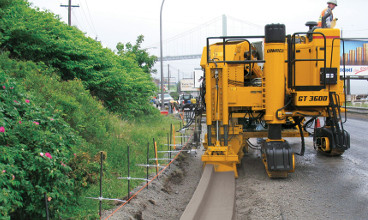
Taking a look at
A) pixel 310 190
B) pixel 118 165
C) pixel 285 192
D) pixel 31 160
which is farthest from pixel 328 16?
pixel 31 160

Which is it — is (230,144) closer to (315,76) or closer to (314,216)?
(315,76)

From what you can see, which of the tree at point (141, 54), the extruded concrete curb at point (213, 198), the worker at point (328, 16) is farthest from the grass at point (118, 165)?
the tree at point (141, 54)

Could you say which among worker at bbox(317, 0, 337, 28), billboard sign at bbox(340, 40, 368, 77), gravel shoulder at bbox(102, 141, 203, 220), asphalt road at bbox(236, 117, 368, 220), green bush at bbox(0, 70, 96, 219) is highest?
billboard sign at bbox(340, 40, 368, 77)

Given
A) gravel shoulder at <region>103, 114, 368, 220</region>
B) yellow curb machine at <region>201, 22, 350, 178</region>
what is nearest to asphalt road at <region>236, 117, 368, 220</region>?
gravel shoulder at <region>103, 114, 368, 220</region>

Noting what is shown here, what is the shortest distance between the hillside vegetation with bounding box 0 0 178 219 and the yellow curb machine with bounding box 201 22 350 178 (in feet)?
7.20

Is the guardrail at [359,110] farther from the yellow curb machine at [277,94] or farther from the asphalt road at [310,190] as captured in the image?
the yellow curb machine at [277,94]

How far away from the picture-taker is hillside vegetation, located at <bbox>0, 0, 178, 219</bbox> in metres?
4.61

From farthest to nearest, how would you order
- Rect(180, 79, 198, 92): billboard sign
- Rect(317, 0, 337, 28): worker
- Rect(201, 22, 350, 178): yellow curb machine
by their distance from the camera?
1. Rect(180, 79, 198, 92): billboard sign
2. Rect(317, 0, 337, 28): worker
3. Rect(201, 22, 350, 178): yellow curb machine

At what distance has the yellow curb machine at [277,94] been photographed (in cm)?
820

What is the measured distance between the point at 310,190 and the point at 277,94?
215 cm

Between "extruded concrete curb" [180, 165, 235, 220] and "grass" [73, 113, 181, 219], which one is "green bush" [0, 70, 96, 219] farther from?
"extruded concrete curb" [180, 165, 235, 220]

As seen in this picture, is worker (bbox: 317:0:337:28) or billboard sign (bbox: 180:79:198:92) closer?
worker (bbox: 317:0:337:28)

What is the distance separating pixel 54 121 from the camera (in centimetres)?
556

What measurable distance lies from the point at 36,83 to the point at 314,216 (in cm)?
599
